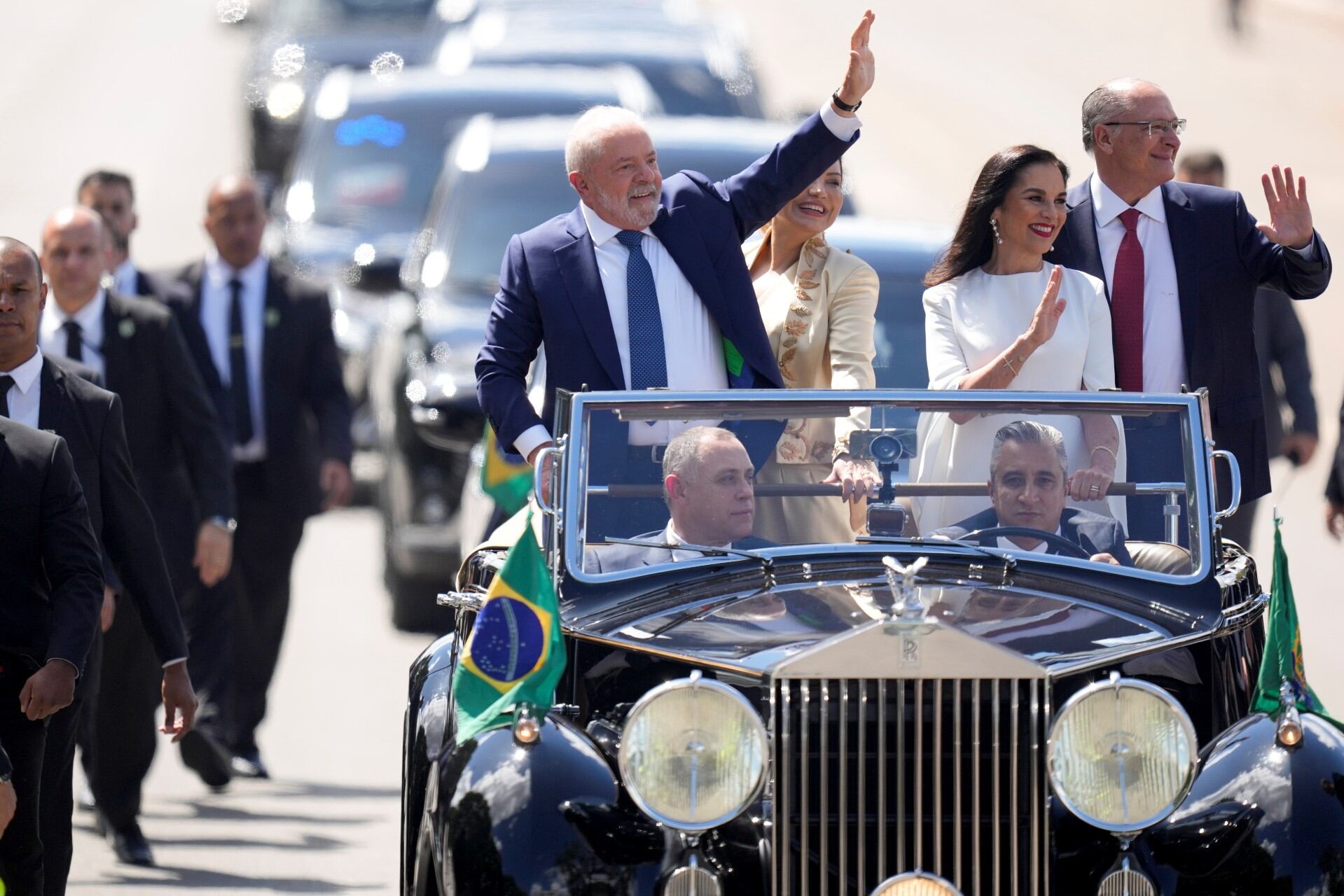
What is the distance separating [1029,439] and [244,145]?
2048 cm

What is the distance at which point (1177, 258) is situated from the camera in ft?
23.1

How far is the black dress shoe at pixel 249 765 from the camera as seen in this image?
9.56 m

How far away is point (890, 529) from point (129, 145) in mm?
24712

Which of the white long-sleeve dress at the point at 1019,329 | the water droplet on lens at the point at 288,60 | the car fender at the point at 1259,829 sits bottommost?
the car fender at the point at 1259,829

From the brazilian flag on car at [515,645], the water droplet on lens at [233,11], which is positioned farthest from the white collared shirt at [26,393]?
the water droplet on lens at [233,11]

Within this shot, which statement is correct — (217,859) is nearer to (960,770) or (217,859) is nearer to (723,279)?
(723,279)

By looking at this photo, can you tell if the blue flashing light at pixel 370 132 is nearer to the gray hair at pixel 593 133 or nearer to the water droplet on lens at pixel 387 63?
the water droplet on lens at pixel 387 63

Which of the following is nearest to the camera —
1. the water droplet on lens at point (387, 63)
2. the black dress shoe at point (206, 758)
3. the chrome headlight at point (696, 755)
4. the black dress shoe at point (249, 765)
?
the chrome headlight at point (696, 755)

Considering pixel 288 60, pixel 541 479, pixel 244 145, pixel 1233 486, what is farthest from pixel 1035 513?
pixel 244 145

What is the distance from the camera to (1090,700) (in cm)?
496

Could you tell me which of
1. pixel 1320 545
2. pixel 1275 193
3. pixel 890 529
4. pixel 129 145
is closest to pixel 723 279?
pixel 890 529

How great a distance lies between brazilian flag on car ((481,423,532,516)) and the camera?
29.1 feet

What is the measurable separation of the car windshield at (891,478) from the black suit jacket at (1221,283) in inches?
45.3

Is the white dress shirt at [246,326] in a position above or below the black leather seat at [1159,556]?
above
